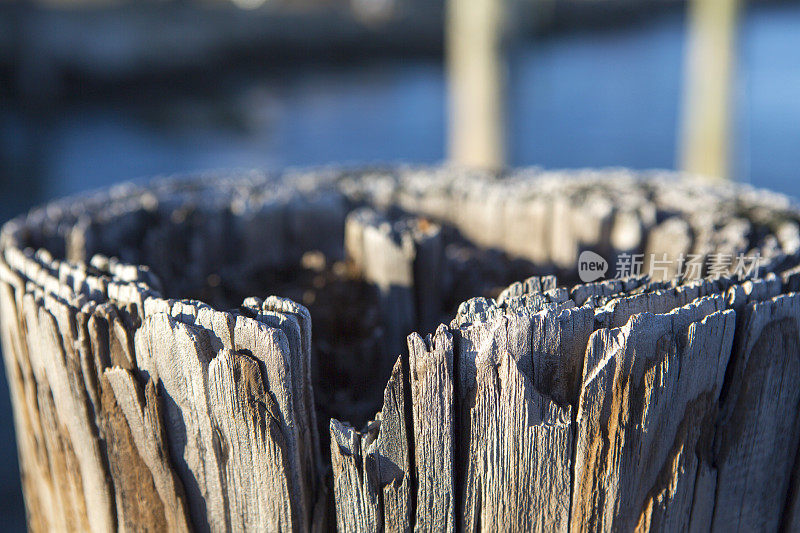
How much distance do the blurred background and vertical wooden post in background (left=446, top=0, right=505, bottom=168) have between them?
1cm

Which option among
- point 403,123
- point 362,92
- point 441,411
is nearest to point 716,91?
point 441,411

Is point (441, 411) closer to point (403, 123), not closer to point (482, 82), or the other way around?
point (482, 82)

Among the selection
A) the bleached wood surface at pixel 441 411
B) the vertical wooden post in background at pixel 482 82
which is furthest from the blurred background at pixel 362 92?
the bleached wood surface at pixel 441 411

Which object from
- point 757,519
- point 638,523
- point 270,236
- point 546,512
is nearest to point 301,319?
point 546,512

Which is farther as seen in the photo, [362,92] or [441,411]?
[362,92]

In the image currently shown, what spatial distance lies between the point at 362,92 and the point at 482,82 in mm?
13545

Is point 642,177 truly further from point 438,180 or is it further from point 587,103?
point 587,103

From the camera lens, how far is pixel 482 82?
5227 millimetres

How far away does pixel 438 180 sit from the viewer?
9.62ft

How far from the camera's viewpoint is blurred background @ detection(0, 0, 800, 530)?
575cm

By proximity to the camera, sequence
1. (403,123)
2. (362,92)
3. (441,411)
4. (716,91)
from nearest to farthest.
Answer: (441,411) < (716,91) < (403,123) < (362,92)

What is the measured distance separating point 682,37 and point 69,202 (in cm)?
2738

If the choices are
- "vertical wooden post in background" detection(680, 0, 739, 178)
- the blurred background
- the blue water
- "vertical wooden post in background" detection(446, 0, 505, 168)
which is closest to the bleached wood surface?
the blurred background

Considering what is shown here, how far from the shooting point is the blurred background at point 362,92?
5.75 m
